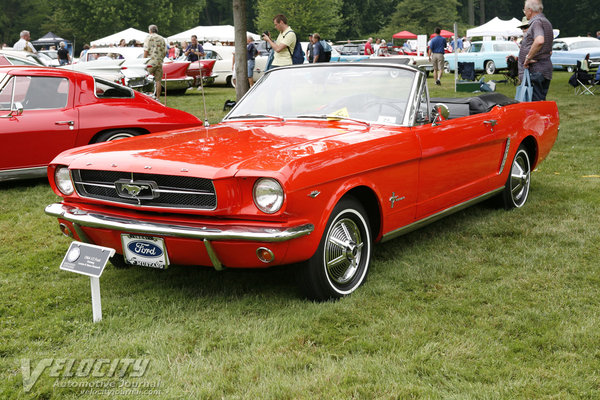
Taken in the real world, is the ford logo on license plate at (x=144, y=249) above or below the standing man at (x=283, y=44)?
below

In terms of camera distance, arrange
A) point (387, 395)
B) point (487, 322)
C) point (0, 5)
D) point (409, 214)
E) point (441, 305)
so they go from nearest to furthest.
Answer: point (387, 395)
point (487, 322)
point (441, 305)
point (409, 214)
point (0, 5)

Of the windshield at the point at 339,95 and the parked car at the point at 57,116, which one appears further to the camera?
the parked car at the point at 57,116

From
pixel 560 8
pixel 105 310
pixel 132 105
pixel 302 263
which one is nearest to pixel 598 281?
pixel 302 263

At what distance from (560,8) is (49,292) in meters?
73.9

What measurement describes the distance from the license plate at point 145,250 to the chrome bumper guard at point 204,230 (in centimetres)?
7

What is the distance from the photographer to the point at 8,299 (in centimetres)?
405

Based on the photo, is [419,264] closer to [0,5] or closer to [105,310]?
[105,310]

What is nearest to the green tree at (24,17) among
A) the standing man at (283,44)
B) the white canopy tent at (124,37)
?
the white canopy tent at (124,37)

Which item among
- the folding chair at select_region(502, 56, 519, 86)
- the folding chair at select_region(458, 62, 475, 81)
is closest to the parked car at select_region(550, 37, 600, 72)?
the folding chair at select_region(502, 56, 519, 86)

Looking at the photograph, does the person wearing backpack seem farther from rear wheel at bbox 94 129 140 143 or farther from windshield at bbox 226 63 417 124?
windshield at bbox 226 63 417 124

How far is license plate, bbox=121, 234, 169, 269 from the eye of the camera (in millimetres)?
3676

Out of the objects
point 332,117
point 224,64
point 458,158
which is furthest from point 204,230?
point 224,64

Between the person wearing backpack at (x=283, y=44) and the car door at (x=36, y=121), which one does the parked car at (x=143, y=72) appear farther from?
the car door at (x=36, y=121)

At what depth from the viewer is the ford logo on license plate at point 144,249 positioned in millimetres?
3691
